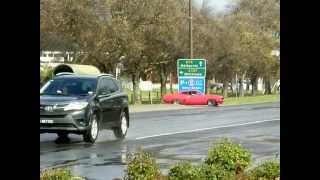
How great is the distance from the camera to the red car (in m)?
41.4

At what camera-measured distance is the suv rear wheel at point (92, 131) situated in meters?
14.3

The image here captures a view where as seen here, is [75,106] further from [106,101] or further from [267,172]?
[267,172]

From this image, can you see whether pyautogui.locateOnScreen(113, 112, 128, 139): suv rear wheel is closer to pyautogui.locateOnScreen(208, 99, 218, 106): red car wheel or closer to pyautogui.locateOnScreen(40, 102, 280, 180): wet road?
pyautogui.locateOnScreen(40, 102, 280, 180): wet road

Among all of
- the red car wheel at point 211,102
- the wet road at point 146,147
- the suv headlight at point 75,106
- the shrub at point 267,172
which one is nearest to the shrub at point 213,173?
the shrub at point 267,172

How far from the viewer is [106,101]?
14.8 m

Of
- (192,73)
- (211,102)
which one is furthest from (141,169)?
(211,102)

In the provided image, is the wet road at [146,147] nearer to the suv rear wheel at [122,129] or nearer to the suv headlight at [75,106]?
the suv rear wheel at [122,129]

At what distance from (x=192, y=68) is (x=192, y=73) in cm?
36

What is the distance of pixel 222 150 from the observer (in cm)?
745

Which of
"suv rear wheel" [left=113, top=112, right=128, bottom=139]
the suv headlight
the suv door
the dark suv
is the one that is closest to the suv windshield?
the dark suv
